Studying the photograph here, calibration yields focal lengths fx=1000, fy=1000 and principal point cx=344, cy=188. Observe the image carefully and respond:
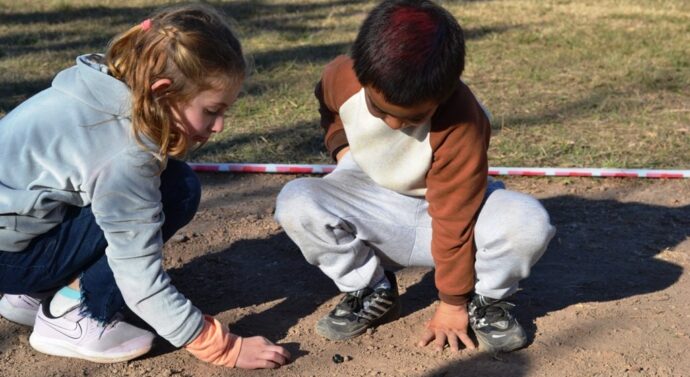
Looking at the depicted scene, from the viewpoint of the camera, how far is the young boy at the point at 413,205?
8.27 ft

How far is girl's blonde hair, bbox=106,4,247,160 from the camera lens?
2.38m

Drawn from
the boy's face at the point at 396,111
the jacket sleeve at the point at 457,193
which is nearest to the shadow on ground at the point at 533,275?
the jacket sleeve at the point at 457,193

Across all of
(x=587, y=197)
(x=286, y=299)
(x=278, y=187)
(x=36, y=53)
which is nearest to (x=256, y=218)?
(x=278, y=187)

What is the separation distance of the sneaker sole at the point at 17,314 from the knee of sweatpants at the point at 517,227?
1.31m

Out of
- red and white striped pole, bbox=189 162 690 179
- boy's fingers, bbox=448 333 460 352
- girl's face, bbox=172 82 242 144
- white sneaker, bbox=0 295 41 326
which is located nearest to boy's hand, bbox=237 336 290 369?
boy's fingers, bbox=448 333 460 352

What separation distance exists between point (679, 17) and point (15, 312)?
242 inches

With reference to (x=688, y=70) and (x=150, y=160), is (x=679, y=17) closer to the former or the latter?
(x=688, y=70)

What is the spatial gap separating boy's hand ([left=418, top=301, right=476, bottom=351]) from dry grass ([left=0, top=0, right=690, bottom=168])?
163cm

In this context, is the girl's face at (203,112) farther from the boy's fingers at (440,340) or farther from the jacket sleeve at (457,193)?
the boy's fingers at (440,340)

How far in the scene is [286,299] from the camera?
3.14 m

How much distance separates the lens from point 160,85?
239cm

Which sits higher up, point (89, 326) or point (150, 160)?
point (150, 160)

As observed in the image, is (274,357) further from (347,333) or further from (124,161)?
(124,161)

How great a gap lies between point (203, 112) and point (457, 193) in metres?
0.74
